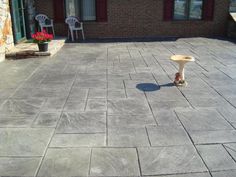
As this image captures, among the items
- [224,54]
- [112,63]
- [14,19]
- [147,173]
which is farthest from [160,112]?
[14,19]

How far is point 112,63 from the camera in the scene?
716 centimetres

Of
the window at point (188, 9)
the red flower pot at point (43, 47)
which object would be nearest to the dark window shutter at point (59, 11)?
the red flower pot at point (43, 47)

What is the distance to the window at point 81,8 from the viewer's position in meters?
10.8

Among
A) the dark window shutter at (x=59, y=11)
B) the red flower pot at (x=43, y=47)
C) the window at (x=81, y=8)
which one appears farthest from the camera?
the window at (x=81, y=8)

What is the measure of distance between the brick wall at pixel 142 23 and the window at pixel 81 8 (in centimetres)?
36

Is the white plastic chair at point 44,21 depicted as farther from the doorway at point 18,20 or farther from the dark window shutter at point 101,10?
the dark window shutter at point 101,10

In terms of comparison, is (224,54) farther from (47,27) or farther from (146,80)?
(47,27)

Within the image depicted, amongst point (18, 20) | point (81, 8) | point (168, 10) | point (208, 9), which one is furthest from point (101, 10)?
point (208, 9)

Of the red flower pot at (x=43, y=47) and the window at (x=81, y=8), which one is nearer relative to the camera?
the red flower pot at (x=43, y=47)

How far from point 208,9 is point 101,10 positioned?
408cm

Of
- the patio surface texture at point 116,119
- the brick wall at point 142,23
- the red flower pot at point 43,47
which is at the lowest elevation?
the patio surface texture at point 116,119

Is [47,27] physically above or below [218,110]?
above

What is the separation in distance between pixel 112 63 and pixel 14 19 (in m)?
3.38

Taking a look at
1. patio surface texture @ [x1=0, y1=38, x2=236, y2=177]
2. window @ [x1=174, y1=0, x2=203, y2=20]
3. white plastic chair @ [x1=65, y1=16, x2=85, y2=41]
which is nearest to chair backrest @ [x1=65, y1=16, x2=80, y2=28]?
white plastic chair @ [x1=65, y1=16, x2=85, y2=41]
